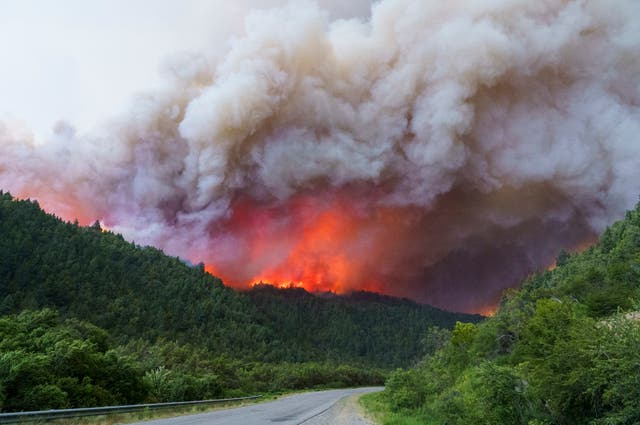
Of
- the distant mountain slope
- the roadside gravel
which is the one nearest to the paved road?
the roadside gravel

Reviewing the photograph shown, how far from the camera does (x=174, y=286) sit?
18312 cm

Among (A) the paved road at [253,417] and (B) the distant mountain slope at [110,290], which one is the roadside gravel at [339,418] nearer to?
(A) the paved road at [253,417]

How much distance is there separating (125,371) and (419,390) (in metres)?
24.9

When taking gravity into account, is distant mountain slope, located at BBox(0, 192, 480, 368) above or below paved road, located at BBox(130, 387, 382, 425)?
above

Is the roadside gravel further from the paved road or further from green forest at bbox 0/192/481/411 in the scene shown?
green forest at bbox 0/192/481/411

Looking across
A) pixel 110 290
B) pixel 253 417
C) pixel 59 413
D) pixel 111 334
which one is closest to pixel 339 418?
pixel 253 417

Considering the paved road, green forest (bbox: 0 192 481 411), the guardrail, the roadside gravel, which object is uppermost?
green forest (bbox: 0 192 481 411)

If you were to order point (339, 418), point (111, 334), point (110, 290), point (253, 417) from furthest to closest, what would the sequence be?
point (110, 290) → point (111, 334) → point (339, 418) → point (253, 417)

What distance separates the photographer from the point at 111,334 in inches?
4729

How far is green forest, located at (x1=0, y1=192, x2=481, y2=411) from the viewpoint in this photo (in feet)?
76.6

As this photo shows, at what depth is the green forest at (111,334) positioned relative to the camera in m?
23.4

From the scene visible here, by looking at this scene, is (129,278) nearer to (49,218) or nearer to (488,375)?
→ (49,218)

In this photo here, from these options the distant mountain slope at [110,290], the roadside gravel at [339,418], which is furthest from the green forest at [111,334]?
the roadside gravel at [339,418]

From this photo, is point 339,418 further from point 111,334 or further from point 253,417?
point 111,334
